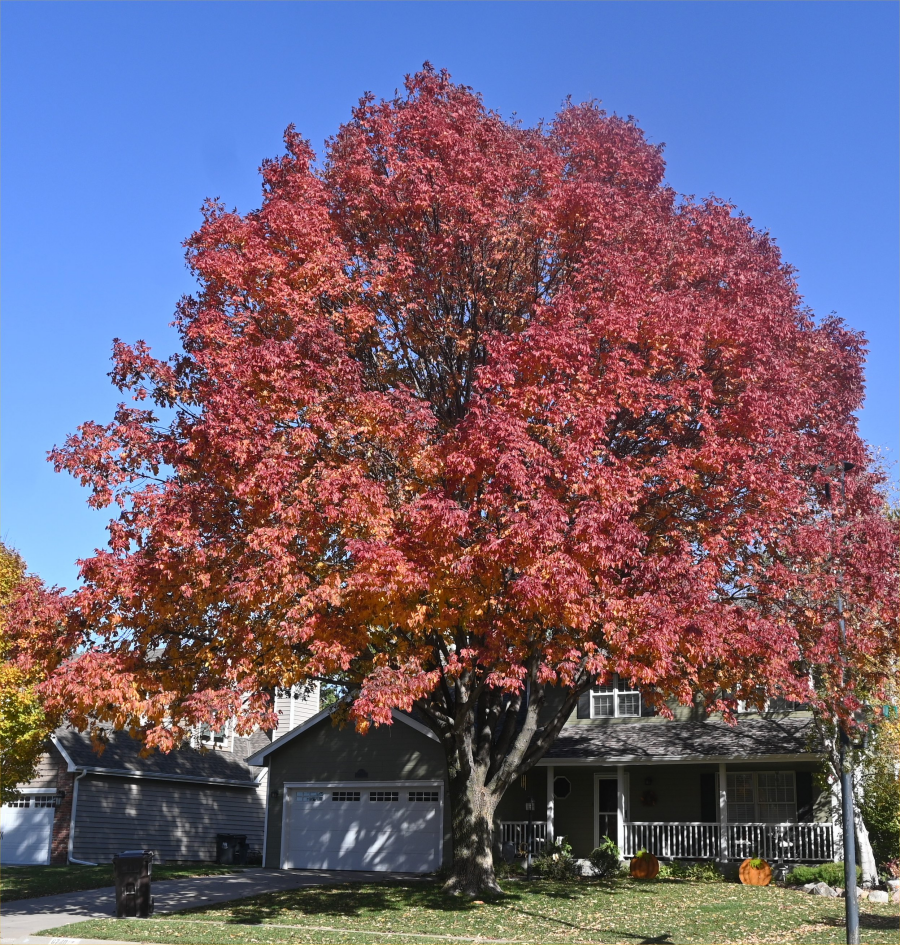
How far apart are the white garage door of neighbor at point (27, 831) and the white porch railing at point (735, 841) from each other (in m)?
17.8

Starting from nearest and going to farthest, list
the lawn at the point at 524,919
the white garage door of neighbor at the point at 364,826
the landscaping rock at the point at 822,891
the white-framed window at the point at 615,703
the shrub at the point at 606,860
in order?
the lawn at the point at 524,919 < the landscaping rock at the point at 822,891 < the shrub at the point at 606,860 < the white garage door of neighbor at the point at 364,826 < the white-framed window at the point at 615,703

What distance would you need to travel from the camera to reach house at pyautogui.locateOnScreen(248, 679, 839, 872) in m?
25.0

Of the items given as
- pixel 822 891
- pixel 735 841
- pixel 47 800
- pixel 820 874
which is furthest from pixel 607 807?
pixel 47 800

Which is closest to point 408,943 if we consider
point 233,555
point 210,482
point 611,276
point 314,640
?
point 314,640

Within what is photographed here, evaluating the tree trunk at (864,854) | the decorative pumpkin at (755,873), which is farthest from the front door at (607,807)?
the tree trunk at (864,854)

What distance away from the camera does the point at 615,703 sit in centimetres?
2873

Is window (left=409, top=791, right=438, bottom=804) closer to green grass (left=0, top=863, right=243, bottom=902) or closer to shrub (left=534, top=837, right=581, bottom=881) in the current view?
shrub (left=534, top=837, right=581, bottom=881)

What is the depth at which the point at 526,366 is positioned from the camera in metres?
15.3

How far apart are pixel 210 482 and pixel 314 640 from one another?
10.3ft

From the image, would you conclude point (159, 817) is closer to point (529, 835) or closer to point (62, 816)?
point (62, 816)

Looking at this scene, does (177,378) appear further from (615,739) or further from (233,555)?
(615,739)

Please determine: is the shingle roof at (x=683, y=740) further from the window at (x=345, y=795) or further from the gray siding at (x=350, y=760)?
the window at (x=345, y=795)

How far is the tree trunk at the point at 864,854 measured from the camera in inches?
825

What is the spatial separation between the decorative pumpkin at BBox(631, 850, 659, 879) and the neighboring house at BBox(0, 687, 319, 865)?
1151cm
